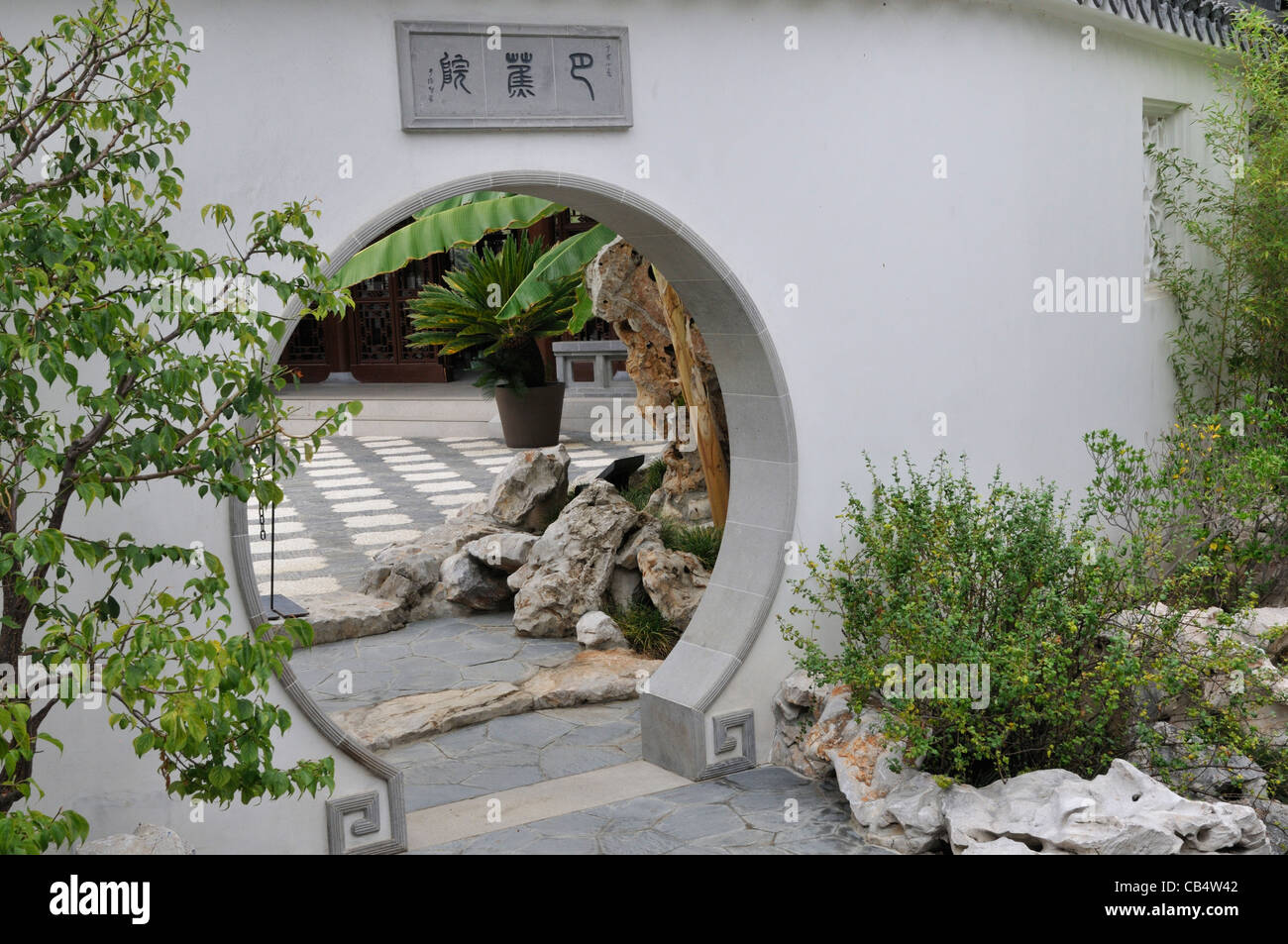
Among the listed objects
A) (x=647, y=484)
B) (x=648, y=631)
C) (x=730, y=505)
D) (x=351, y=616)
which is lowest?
(x=648, y=631)

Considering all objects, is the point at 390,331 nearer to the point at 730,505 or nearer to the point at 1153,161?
the point at 1153,161

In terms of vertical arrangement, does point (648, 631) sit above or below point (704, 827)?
above

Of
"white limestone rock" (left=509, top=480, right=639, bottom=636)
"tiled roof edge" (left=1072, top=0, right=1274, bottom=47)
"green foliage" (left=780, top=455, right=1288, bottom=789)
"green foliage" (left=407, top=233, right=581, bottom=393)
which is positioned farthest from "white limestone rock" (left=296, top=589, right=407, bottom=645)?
"tiled roof edge" (left=1072, top=0, right=1274, bottom=47)

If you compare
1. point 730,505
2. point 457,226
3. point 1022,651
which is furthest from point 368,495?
point 1022,651

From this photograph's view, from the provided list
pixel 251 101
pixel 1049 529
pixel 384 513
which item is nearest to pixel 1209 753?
pixel 1049 529

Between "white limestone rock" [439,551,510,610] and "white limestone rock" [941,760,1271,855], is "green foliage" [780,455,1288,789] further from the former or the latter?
"white limestone rock" [439,551,510,610]

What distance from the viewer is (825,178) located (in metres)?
6.13

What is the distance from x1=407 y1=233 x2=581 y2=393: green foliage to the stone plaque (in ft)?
23.5

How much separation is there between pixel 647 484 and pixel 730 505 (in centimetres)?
457

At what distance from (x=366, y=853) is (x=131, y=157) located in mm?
2892

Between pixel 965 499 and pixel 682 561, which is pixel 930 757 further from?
pixel 682 561

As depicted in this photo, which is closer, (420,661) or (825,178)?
(825,178)

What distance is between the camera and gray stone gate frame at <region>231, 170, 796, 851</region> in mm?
5797

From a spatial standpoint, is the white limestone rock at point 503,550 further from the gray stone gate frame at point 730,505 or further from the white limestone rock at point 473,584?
the gray stone gate frame at point 730,505
